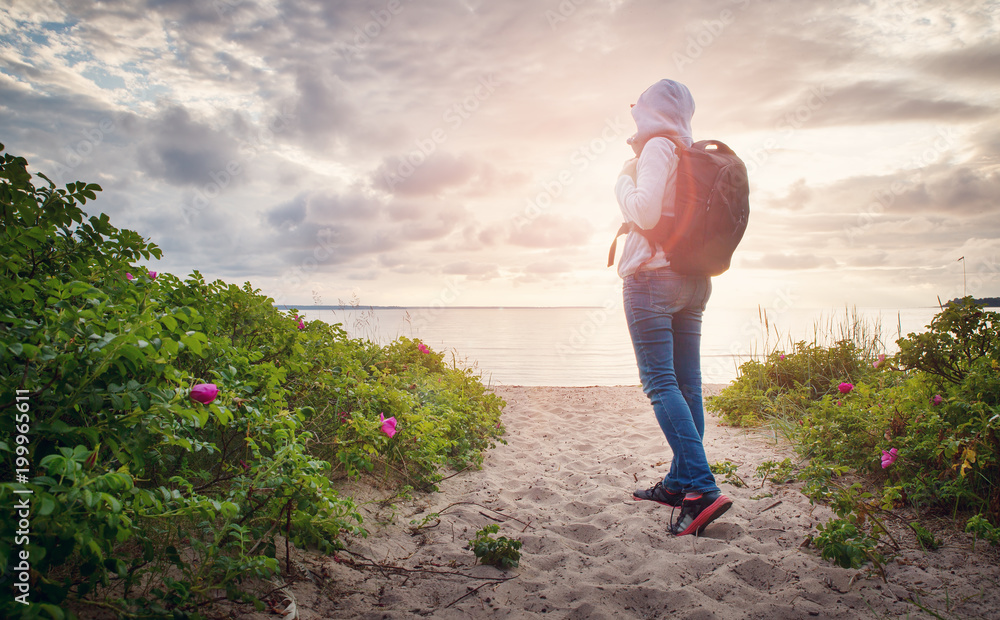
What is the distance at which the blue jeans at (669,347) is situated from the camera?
9.15ft

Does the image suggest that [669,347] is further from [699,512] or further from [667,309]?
[699,512]

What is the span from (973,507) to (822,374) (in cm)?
322

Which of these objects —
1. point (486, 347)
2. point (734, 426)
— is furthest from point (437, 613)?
point (486, 347)

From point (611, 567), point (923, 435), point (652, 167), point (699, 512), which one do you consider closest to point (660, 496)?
point (699, 512)

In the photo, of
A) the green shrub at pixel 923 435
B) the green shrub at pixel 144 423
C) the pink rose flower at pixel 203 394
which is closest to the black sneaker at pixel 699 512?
the green shrub at pixel 923 435

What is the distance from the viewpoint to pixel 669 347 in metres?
2.90

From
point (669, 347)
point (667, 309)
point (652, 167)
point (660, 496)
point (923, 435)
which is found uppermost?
point (652, 167)

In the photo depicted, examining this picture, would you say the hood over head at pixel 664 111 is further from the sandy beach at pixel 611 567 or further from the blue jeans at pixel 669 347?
the sandy beach at pixel 611 567

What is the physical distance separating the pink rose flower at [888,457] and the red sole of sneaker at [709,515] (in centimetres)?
101

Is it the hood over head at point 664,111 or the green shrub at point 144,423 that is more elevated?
the hood over head at point 664,111

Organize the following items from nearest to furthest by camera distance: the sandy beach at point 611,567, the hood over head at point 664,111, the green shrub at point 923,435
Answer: the sandy beach at point 611,567 → the green shrub at point 923,435 → the hood over head at point 664,111

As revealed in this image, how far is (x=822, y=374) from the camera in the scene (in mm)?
5559

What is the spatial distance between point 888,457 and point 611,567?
183 centimetres

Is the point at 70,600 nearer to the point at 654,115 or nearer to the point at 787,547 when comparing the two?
the point at 787,547
